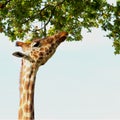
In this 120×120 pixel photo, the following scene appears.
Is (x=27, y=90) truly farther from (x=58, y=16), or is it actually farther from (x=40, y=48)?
(x=58, y=16)

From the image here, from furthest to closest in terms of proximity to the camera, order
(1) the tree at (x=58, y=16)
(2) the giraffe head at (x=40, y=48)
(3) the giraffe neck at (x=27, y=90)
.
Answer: (1) the tree at (x=58, y=16) → (2) the giraffe head at (x=40, y=48) → (3) the giraffe neck at (x=27, y=90)

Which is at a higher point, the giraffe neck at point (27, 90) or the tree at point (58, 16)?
the tree at point (58, 16)

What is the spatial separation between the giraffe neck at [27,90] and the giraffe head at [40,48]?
180mm

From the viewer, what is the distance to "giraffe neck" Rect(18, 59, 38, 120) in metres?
9.50

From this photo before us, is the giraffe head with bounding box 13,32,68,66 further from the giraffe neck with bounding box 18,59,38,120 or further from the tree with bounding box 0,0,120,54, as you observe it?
the tree with bounding box 0,0,120,54

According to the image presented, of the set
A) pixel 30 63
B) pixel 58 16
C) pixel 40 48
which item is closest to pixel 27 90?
pixel 30 63

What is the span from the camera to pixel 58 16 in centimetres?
2433

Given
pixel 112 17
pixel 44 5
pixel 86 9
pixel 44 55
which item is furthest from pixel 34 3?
pixel 44 55

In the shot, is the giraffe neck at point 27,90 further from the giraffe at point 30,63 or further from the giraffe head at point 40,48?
the giraffe head at point 40,48

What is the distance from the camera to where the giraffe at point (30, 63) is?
953cm

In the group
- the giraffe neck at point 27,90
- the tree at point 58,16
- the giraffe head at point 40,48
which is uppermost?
the tree at point 58,16

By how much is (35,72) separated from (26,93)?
58 centimetres

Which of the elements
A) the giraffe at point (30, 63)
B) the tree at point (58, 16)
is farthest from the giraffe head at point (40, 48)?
the tree at point (58, 16)

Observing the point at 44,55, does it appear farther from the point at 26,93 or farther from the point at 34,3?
the point at 34,3
